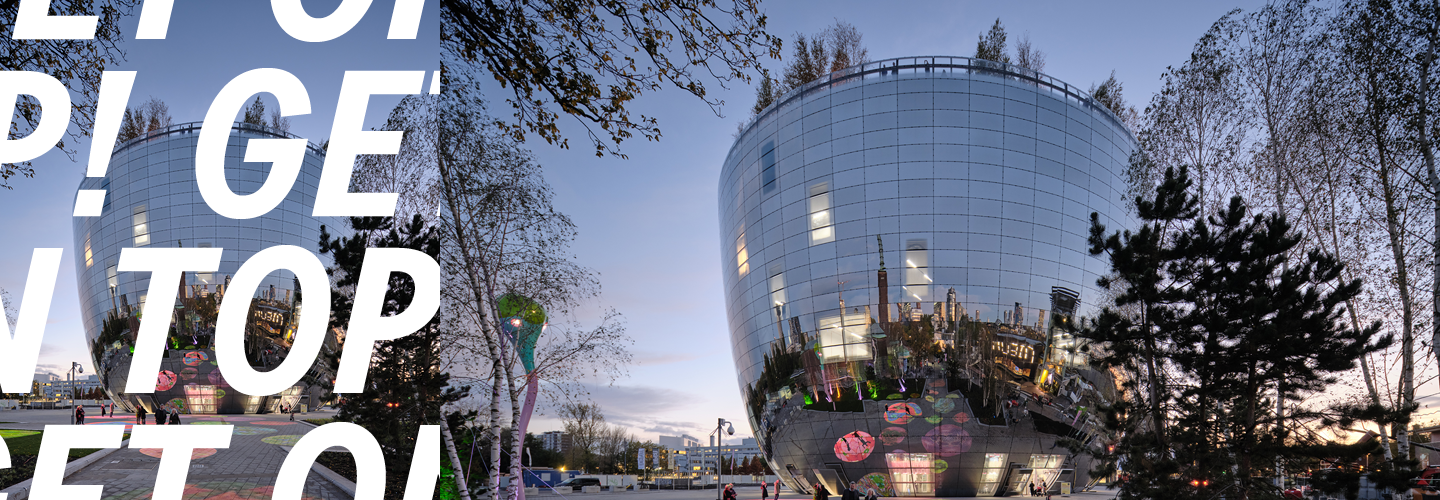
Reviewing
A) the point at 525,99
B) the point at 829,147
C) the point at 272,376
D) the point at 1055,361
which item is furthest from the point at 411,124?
the point at 1055,361

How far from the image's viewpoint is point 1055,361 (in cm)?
3259

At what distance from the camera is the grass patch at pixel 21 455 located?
15.0 meters

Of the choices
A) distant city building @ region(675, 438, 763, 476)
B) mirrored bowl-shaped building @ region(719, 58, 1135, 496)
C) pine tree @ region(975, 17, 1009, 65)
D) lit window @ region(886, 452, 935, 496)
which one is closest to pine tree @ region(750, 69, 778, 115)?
mirrored bowl-shaped building @ region(719, 58, 1135, 496)

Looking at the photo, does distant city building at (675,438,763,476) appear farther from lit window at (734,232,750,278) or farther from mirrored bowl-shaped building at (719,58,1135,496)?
mirrored bowl-shaped building at (719,58,1135,496)

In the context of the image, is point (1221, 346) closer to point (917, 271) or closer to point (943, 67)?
point (917, 271)

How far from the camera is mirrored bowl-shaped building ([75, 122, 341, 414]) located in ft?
130

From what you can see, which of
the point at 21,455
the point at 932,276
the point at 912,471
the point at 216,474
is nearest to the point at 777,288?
the point at 932,276

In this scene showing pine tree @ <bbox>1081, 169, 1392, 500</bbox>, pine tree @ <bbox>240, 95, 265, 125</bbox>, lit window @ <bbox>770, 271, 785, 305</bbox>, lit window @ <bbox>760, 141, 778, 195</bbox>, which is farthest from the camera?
pine tree @ <bbox>240, 95, 265, 125</bbox>

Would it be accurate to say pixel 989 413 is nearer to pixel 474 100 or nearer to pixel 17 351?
pixel 474 100

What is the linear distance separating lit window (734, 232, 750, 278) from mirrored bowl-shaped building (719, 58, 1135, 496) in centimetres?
162

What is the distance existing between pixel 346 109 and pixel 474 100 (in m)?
7.26

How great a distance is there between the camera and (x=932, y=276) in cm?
3253

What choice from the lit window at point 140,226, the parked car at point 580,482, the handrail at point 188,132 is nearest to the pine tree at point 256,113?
the handrail at point 188,132

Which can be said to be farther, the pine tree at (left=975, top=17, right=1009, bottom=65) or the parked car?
the parked car
